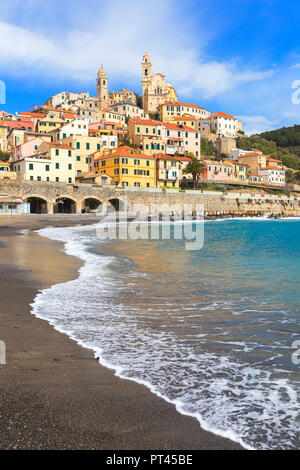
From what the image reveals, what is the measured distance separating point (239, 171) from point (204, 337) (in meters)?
107

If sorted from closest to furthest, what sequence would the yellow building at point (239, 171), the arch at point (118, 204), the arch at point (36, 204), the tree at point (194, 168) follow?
the arch at point (36, 204)
the arch at point (118, 204)
the tree at point (194, 168)
the yellow building at point (239, 171)

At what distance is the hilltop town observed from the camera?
6962 cm

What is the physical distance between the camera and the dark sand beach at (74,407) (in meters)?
3.40

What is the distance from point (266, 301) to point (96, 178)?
63470 mm

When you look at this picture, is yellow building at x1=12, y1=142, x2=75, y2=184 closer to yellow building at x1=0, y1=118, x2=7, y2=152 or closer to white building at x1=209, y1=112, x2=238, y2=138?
yellow building at x1=0, y1=118, x2=7, y2=152

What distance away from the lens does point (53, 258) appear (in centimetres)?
1738

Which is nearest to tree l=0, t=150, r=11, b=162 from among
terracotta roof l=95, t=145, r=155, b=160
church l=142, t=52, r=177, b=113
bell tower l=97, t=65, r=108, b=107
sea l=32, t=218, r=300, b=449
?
terracotta roof l=95, t=145, r=155, b=160

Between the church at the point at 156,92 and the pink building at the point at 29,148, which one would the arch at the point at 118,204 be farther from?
the church at the point at 156,92

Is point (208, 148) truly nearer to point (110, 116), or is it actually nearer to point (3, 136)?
point (110, 116)

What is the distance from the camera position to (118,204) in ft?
235

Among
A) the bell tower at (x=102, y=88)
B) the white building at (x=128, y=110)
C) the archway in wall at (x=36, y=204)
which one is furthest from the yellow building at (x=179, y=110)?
the archway in wall at (x=36, y=204)

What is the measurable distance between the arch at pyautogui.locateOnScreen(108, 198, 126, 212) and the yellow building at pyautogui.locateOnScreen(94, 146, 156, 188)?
4.06 meters

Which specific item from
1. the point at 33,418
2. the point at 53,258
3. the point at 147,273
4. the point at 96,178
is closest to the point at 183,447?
the point at 33,418

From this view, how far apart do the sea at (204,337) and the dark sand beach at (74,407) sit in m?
0.25
